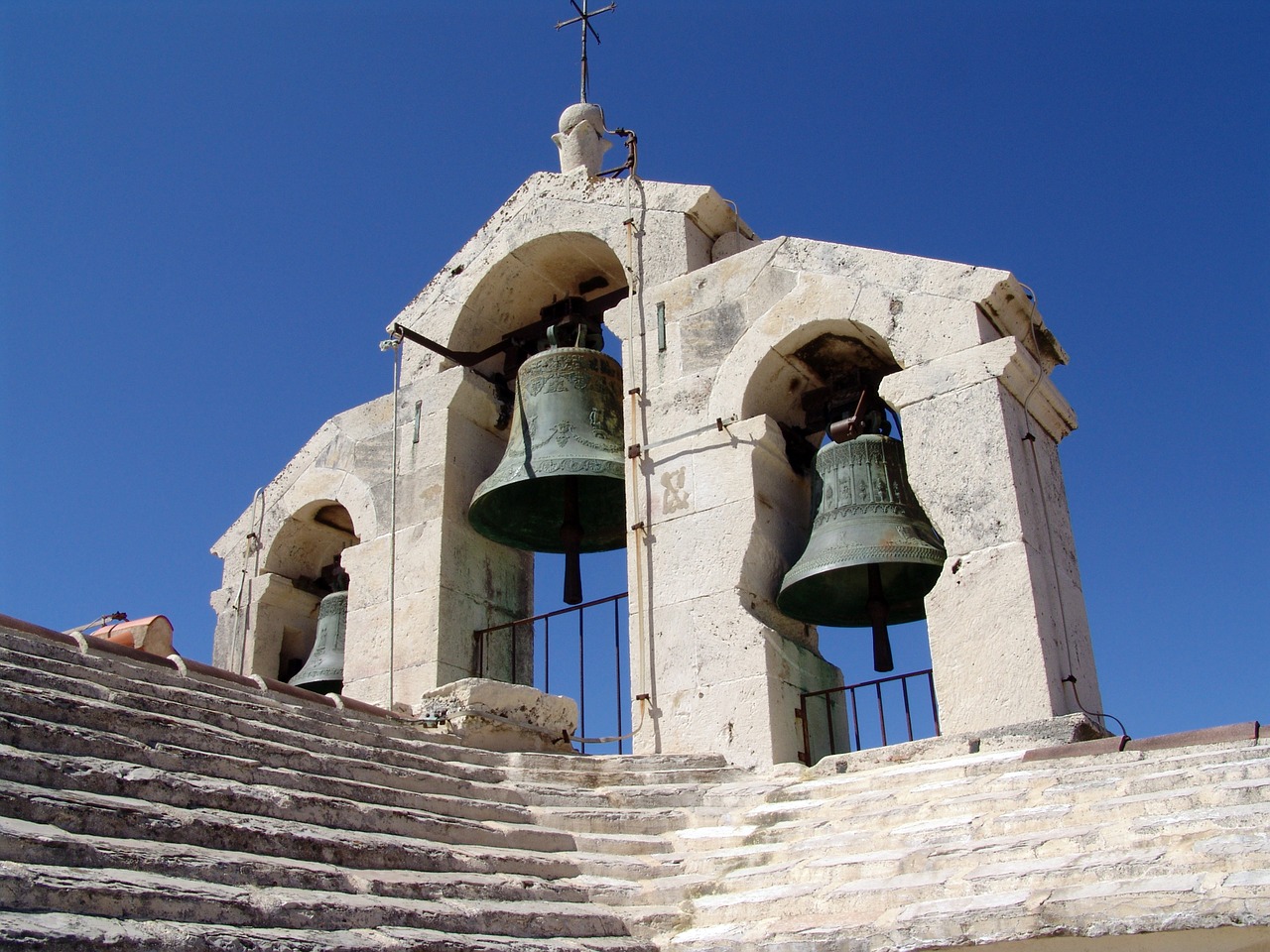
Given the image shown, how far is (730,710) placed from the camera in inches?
245

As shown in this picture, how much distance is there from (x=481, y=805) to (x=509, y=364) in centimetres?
414

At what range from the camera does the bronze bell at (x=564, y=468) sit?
23.8ft

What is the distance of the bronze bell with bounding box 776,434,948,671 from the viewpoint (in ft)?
20.1

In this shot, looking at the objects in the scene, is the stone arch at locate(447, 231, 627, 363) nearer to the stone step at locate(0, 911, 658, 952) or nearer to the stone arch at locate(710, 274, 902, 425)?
the stone arch at locate(710, 274, 902, 425)

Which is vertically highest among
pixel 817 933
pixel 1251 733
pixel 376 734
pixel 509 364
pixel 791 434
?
pixel 509 364

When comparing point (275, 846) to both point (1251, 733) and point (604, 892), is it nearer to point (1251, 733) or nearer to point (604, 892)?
point (604, 892)

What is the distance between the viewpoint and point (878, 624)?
21.1 ft

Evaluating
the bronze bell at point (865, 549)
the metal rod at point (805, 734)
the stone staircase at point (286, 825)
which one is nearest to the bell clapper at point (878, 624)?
the bronze bell at point (865, 549)

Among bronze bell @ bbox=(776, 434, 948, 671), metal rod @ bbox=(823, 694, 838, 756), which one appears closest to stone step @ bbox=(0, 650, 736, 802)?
metal rod @ bbox=(823, 694, 838, 756)

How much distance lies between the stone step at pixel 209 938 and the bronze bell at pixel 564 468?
3584 mm

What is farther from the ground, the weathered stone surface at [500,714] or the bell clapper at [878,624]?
the bell clapper at [878,624]

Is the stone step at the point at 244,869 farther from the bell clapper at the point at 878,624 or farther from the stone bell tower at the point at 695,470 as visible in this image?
the bell clapper at the point at 878,624

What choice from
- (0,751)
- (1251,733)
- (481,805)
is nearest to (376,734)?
(481,805)

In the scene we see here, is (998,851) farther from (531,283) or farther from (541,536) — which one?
(531,283)
